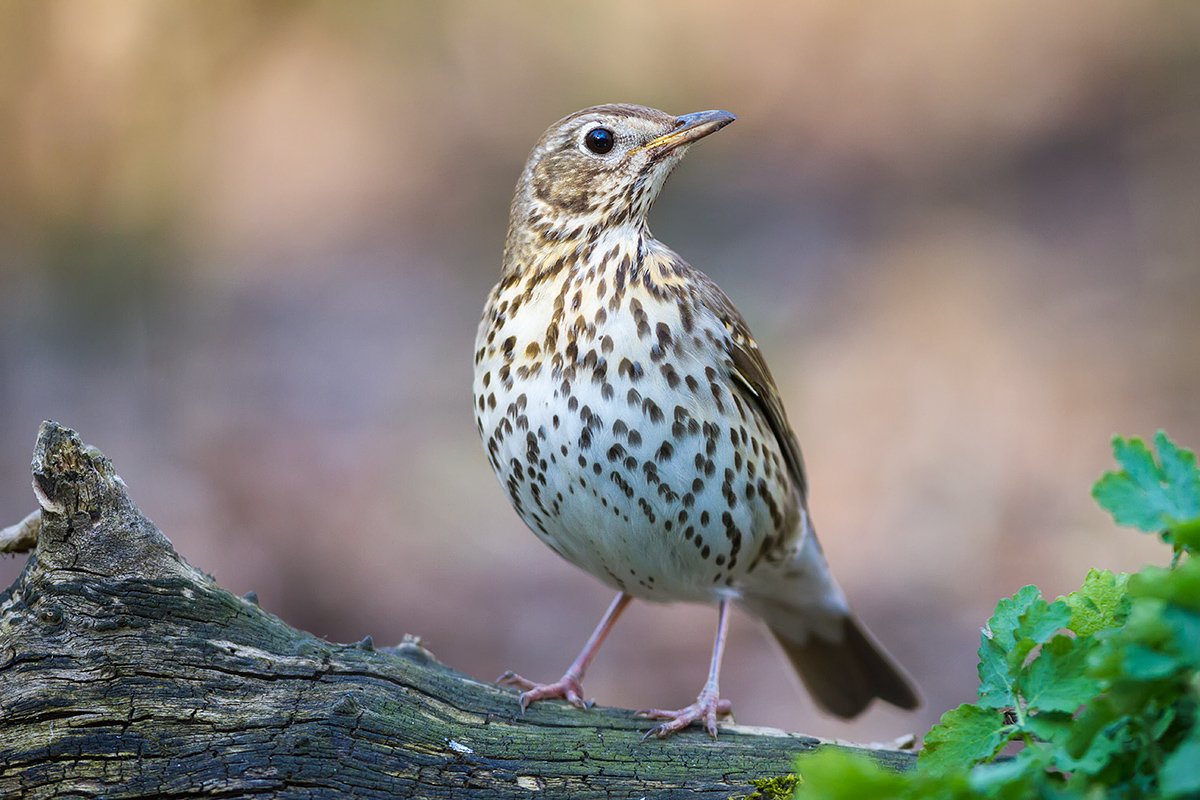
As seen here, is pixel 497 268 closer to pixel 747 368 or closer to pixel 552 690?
pixel 747 368

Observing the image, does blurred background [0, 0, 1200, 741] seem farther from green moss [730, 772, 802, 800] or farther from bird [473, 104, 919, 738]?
green moss [730, 772, 802, 800]

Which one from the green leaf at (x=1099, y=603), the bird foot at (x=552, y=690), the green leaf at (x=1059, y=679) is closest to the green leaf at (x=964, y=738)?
the green leaf at (x=1059, y=679)

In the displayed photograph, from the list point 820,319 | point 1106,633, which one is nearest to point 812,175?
point 820,319

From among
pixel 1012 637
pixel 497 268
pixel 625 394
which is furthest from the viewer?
pixel 497 268

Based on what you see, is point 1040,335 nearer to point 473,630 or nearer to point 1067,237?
point 1067,237

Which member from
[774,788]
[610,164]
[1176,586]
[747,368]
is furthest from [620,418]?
[1176,586]

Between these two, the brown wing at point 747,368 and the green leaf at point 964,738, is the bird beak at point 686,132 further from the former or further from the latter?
the green leaf at point 964,738
